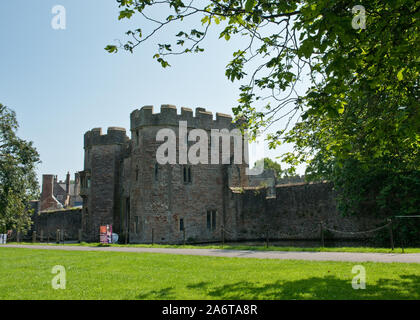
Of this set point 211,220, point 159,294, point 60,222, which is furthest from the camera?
point 60,222

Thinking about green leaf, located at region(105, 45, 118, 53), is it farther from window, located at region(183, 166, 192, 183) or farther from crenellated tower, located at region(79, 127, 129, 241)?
crenellated tower, located at region(79, 127, 129, 241)

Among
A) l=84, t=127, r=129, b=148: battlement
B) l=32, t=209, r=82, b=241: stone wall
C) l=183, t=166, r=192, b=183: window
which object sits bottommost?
l=32, t=209, r=82, b=241: stone wall

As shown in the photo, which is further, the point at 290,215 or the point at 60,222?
the point at 60,222

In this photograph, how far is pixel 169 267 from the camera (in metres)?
9.88

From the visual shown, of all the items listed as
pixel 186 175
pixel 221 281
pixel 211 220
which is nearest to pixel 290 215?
pixel 211 220

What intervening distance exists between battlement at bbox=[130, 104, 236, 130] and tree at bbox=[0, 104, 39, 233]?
30.7ft

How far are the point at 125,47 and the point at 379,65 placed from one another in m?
4.68

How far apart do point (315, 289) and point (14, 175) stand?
90.8 ft

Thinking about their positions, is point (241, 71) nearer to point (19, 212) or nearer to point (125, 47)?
point (125, 47)

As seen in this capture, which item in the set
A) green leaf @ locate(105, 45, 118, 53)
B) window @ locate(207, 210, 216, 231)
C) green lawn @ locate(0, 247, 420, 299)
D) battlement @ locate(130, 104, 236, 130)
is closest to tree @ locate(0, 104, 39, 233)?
battlement @ locate(130, 104, 236, 130)

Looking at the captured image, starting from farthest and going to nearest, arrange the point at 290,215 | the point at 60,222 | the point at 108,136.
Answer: the point at 60,222, the point at 108,136, the point at 290,215

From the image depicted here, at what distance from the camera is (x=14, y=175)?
1118 inches

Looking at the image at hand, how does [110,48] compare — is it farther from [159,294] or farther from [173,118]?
[173,118]

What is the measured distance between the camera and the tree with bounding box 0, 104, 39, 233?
28.0 m
